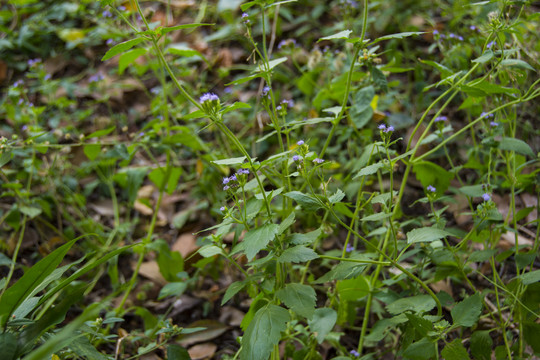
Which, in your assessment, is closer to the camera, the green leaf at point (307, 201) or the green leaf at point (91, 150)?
the green leaf at point (307, 201)

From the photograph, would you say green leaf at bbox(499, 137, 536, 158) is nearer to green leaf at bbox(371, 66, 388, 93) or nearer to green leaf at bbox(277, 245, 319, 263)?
green leaf at bbox(371, 66, 388, 93)

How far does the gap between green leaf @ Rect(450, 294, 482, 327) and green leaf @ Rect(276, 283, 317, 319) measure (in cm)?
36

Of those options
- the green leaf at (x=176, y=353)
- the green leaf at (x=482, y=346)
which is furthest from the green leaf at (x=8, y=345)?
the green leaf at (x=482, y=346)

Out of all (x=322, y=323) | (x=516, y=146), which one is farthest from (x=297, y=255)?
(x=516, y=146)

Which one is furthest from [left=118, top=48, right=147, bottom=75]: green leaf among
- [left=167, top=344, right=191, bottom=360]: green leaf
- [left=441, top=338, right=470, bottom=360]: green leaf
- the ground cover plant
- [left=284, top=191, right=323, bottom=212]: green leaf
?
[left=441, top=338, right=470, bottom=360]: green leaf

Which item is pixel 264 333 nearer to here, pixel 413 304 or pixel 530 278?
pixel 413 304

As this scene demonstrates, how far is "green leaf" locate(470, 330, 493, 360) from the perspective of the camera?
129 centimetres

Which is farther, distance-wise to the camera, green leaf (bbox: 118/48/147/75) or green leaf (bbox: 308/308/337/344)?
green leaf (bbox: 118/48/147/75)

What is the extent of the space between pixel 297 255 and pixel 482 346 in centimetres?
61

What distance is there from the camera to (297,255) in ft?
3.65

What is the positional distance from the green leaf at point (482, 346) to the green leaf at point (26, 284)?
1.07m

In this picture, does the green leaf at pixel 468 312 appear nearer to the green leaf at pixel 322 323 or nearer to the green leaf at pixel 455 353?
the green leaf at pixel 455 353

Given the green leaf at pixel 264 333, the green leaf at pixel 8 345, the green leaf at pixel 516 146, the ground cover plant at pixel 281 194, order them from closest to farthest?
1. the green leaf at pixel 8 345
2. the green leaf at pixel 264 333
3. the ground cover plant at pixel 281 194
4. the green leaf at pixel 516 146

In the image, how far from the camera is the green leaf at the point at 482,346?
50.7 inches
